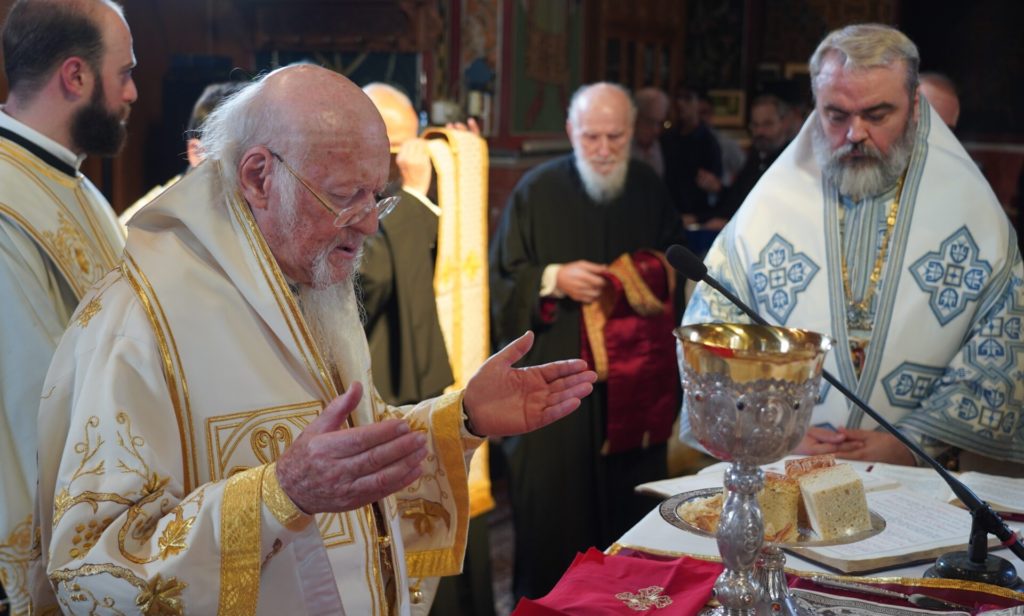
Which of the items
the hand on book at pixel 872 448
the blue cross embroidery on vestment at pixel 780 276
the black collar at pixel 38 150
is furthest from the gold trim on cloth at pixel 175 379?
the blue cross embroidery on vestment at pixel 780 276

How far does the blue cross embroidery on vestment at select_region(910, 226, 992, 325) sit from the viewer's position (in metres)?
3.08

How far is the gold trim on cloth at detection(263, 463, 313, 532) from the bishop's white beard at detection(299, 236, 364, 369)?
1.51 ft

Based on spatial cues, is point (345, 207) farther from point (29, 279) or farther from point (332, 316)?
point (29, 279)

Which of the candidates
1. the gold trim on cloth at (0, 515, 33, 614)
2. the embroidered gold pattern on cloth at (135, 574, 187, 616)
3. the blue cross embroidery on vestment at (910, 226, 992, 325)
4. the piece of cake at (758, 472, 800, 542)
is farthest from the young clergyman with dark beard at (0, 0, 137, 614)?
the blue cross embroidery on vestment at (910, 226, 992, 325)

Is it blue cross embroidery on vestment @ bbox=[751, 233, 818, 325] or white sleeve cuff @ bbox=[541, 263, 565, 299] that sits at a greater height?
blue cross embroidery on vestment @ bbox=[751, 233, 818, 325]

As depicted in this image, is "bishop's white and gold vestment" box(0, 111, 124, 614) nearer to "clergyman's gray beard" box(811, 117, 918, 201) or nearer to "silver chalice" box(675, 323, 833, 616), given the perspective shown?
"silver chalice" box(675, 323, 833, 616)

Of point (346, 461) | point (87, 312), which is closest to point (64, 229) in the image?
point (87, 312)

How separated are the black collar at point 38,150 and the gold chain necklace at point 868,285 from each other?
2105 mm

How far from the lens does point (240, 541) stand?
1.83 meters

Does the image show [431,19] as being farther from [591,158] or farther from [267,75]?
[267,75]

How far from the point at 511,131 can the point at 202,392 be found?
643 cm

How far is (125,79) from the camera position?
129 inches

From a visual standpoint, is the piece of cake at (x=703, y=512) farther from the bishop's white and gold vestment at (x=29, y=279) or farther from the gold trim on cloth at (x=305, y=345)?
the bishop's white and gold vestment at (x=29, y=279)

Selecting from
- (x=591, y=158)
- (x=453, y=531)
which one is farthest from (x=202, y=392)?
(x=591, y=158)
